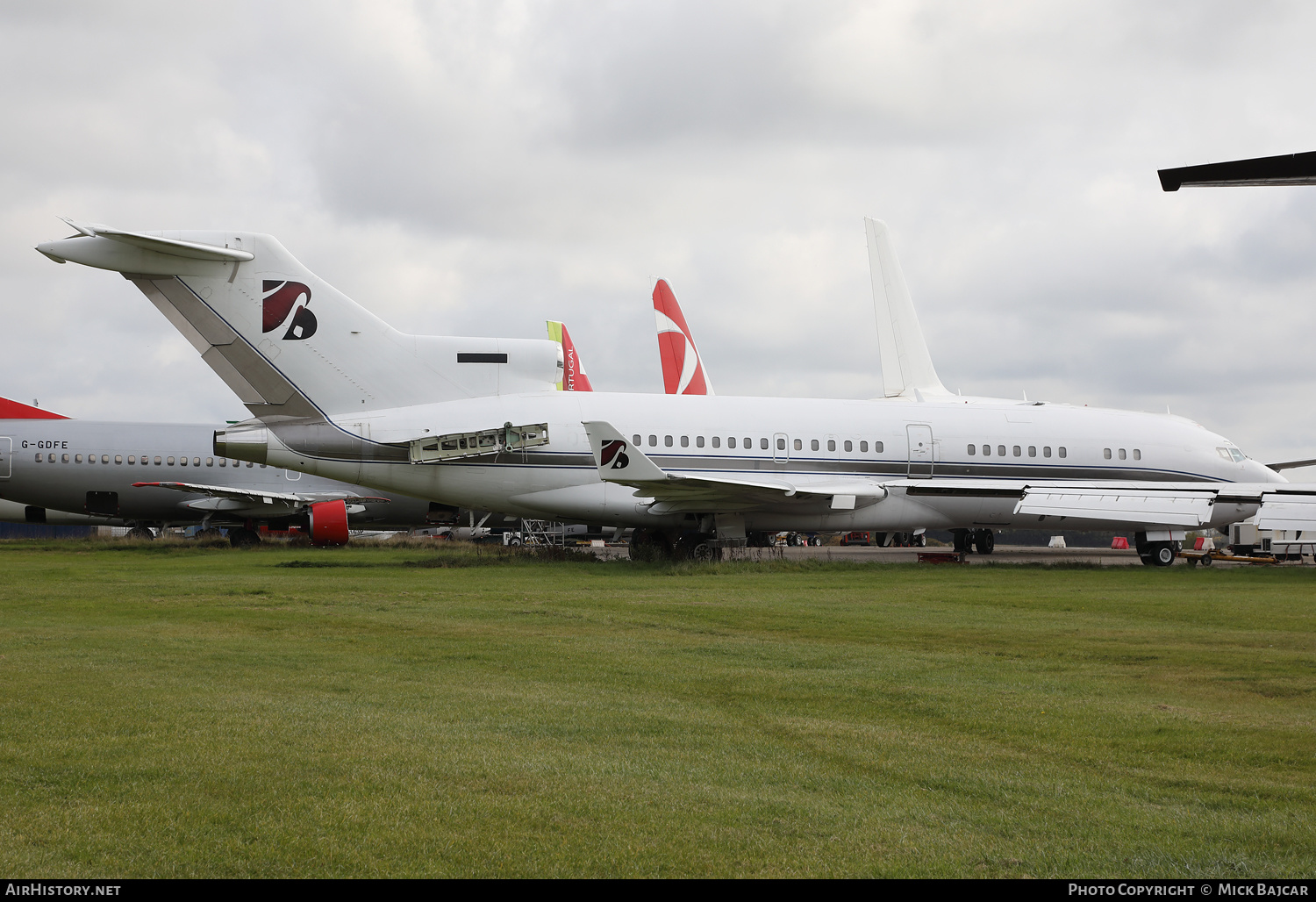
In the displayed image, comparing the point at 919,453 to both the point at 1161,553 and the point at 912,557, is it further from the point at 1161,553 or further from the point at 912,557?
the point at 912,557

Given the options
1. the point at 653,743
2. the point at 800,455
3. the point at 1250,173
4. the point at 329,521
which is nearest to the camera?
the point at 1250,173

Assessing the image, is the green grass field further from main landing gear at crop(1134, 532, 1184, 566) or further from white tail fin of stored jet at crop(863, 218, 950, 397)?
white tail fin of stored jet at crop(863, 218, 950, 397)

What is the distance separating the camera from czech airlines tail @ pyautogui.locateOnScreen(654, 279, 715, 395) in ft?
136

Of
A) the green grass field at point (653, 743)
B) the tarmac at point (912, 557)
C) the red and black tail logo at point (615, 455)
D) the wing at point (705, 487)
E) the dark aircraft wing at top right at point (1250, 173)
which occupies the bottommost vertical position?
the tarmac at point (912, 557)

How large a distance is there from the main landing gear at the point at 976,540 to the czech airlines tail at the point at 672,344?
37.4 feet

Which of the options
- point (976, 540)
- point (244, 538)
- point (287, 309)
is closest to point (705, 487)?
point (287, 309)

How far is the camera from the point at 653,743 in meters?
6.54

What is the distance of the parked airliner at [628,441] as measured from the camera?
22.6m

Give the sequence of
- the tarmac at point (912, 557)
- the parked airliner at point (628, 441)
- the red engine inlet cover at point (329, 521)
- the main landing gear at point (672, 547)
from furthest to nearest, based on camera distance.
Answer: the red engine inlet cover at point (329, 521) → the tarmac at point (912, 557) → the main landing gear at point (672, 547) → the parked airliner at point (628, 441)

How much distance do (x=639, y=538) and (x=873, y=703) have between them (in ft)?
65.9

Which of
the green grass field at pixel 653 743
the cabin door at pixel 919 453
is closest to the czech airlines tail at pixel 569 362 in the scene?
the cabin door at pixel 919 453

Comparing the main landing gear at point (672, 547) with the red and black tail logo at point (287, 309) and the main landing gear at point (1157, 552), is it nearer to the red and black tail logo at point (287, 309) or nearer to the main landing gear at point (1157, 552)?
the red and black tail logo at point (287, 309)

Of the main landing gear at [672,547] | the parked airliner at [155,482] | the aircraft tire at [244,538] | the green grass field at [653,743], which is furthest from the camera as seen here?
the aircraft tire at [244,538]

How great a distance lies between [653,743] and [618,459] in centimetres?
1601
